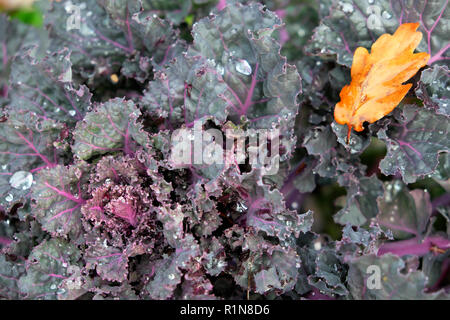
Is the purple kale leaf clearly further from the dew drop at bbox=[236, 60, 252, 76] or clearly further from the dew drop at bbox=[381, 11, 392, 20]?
the dew drop at bbox=[236, 60, 252, 76]

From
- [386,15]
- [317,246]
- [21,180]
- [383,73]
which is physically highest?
[386,15]

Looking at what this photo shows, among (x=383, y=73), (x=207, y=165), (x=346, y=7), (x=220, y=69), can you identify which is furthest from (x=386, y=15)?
(x=207, y=165)

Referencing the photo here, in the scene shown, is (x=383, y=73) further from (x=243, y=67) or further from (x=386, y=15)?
(x=243, y=67)

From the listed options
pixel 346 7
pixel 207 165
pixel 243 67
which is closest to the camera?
pixel 207 165

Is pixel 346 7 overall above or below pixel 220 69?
above

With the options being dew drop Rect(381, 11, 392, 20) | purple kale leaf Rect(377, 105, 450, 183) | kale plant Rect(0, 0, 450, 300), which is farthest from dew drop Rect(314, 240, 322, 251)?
dew drop Rect(381, 11, 392, 20)

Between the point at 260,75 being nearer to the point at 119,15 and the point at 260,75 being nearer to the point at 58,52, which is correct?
the point at 119,15

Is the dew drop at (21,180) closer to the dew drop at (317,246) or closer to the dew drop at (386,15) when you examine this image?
the dew drop at (317,246)
